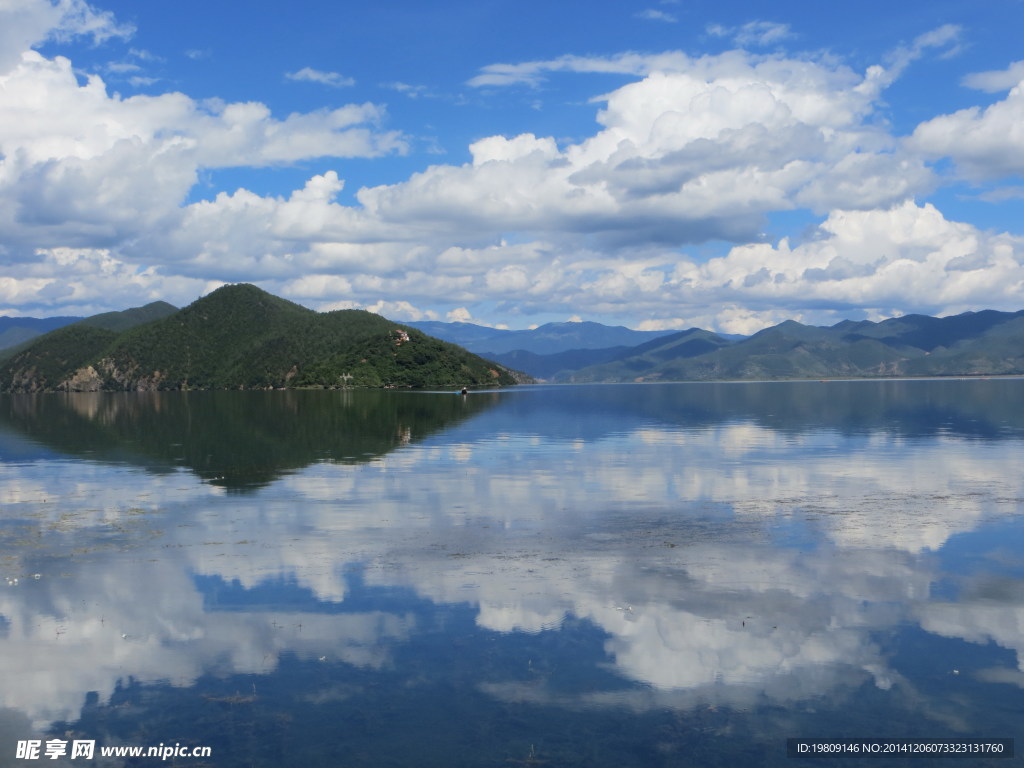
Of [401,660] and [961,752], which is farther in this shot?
[401,660]

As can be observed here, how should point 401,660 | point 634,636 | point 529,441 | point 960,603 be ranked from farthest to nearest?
point 529,441 → point 960,603 → point 634,636 → point 401,660

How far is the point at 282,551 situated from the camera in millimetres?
36062

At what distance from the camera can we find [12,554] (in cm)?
3656

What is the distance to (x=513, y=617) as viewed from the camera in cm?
2631

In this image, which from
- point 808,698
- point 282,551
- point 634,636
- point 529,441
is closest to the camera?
point 808,698

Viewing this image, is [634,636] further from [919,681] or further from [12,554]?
[12,554]

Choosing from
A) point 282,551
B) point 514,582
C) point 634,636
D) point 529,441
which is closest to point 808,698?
point 634,636

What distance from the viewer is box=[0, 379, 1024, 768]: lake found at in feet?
61.7

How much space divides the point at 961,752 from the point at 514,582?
52.4 ft

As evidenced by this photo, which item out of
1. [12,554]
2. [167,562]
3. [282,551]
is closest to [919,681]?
[282,551]

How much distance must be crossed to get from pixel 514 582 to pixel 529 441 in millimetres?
61551

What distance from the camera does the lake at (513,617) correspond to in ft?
61.7

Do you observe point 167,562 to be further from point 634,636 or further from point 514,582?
point 634,636

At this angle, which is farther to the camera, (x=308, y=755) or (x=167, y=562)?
(x=167, y=562)
